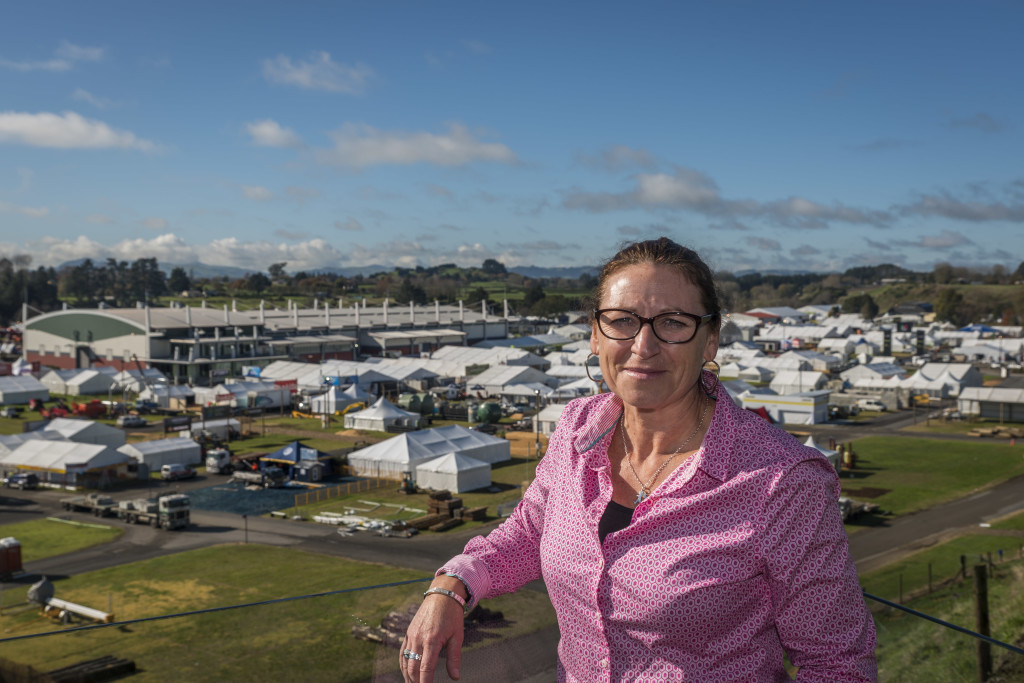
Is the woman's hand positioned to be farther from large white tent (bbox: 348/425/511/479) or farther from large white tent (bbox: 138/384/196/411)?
large white tent (bbox: 138/384/196/411)

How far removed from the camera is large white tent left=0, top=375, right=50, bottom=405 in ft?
168

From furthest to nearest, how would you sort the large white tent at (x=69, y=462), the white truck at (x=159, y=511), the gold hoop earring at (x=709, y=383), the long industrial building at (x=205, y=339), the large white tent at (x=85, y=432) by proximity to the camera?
the long industrial building at (x=205, y=339)
the large white tent at (x=85, y=432)
the large white tent at (x=69, y=462)
the white truck at (x=159, y=511)
the gold hoop earring at (x=709, y=383)

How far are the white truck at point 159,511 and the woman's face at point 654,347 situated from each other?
939 inches

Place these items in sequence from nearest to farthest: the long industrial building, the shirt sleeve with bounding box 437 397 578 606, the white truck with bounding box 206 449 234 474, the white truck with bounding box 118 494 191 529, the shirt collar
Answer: the shirt collar
the shirt sleeve with bounding box 437 397 578 606
the white truck with bounding box 118 494 191 529
the white truck with bounding box 206 449 234 474
the long industrial building

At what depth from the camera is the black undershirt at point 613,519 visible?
85.4 inches

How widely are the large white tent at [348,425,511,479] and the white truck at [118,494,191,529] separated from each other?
7.61 metres

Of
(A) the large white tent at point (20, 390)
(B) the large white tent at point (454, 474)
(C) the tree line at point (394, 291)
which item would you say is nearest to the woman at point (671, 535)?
(B) the large white tent at point (454, 474)

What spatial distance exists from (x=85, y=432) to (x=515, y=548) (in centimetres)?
3683

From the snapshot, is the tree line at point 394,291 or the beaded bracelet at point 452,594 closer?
the beaded bracelet at point 452,594

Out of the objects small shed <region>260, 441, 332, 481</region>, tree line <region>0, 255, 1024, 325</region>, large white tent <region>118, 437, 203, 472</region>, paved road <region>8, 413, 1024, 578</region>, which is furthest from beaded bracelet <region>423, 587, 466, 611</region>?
tree line <region>0, 255, 1024, 325</region>

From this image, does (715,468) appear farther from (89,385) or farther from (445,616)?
(89,385)

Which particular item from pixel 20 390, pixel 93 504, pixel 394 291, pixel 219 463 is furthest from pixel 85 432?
pixel 394 291

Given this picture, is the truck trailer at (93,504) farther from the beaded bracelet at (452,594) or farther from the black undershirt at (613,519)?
the black undershirt at (613,519)

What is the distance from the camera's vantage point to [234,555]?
20.5 metres
